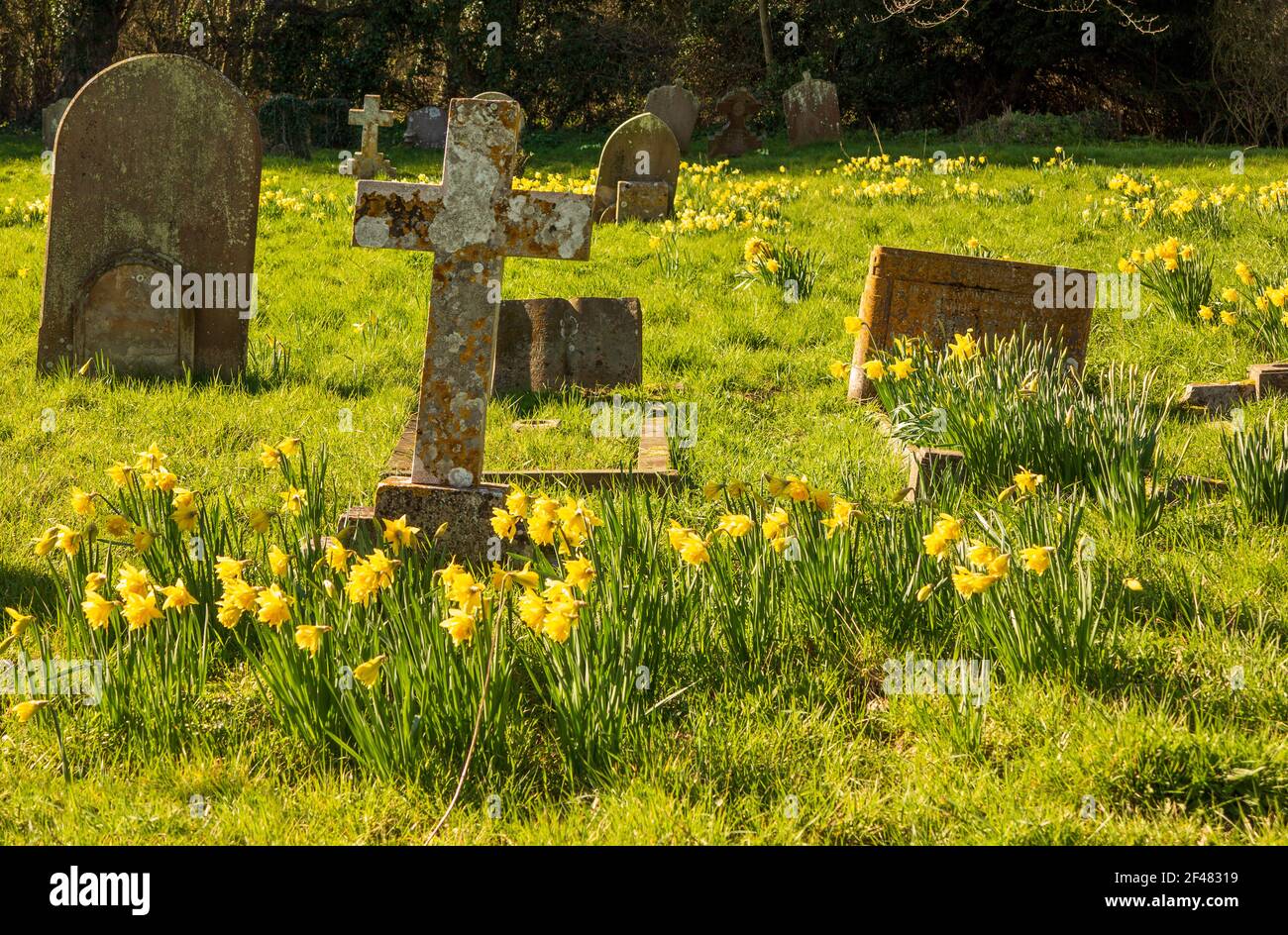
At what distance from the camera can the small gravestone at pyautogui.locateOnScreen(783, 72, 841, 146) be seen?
19.0m

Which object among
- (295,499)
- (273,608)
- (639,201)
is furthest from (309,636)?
(639,201)

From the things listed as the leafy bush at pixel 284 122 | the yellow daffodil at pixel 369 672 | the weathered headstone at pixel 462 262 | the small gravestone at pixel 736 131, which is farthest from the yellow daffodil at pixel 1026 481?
the leafy bush at pixel 284 122

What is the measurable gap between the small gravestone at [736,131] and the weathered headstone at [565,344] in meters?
12.2

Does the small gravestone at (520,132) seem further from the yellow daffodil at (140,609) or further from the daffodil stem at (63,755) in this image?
the daffodil stem at (63,755)

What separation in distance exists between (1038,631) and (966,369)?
2562mm

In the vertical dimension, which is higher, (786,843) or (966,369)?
(966,369)

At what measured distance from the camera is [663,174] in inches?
469

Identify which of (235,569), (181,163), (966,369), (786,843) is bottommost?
(786,843)

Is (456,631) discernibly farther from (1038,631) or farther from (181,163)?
(181,163)

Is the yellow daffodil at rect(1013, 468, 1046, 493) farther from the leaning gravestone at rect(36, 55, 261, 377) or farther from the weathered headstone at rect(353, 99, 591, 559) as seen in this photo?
the leaning gravestone at rect(36, 55, 261, 377)

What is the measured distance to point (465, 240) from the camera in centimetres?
395

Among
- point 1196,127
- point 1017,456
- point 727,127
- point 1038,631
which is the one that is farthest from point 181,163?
point 1196,127

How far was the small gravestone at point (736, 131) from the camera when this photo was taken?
1819 centimetres

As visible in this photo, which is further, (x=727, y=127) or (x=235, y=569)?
(x=727, y=127)
